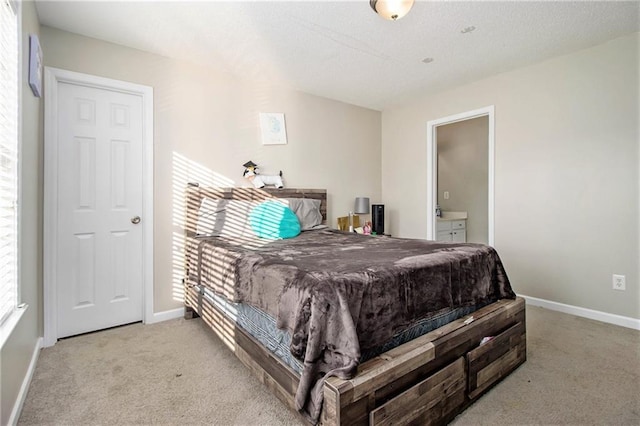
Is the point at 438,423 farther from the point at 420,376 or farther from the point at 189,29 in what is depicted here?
the point at 189,29

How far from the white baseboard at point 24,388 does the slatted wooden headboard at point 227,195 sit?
1298 mm

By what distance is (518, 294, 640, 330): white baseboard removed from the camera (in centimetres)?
262

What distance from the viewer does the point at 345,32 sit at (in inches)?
98.3

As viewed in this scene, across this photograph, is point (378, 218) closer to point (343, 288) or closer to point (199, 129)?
point (199, 129)

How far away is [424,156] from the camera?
4.09m

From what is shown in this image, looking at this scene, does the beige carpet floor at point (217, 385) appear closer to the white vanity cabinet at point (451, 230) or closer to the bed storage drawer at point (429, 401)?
the bed storage drawer at point (429, 401)

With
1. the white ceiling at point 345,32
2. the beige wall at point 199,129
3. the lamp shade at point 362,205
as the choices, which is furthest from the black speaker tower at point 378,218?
the white ceiling at point 345,32

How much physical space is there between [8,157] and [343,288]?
5.89ft

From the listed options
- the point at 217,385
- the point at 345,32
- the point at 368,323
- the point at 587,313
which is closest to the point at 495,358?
the point at 368,323

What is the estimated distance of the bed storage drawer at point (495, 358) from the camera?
63.4 inches

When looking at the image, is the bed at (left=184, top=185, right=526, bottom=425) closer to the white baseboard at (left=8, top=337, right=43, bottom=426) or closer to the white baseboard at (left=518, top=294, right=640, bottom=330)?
the white baseboard at (left=8, top=337, right=43, bottom=426)

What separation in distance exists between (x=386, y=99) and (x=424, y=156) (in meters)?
0.90

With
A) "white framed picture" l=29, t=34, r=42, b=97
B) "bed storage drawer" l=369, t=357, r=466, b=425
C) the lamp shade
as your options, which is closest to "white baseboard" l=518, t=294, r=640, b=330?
the lamp shade

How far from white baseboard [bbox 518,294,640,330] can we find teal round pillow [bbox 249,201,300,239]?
2.53 metres
